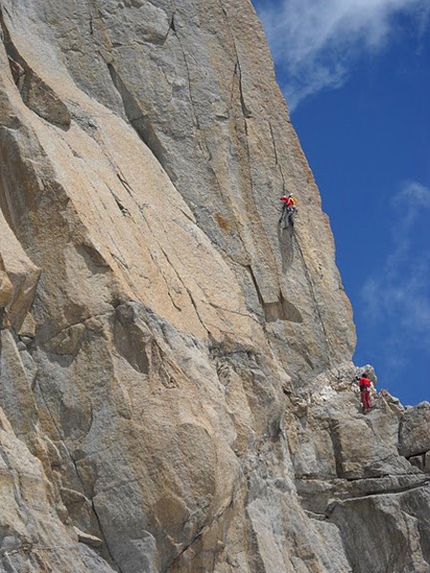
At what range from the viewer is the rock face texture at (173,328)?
1136 inches

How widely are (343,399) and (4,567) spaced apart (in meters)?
13.2

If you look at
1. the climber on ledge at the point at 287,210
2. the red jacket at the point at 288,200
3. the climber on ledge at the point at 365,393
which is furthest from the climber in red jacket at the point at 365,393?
the red jacket at the point at 288,200

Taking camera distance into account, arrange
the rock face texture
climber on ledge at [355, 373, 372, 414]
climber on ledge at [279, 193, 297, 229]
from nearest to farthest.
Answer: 1. the rock face texture
2. climber on ledge at [355, 373, 372, 414]
3. climber on ledge at [279, 193, 297, 229]

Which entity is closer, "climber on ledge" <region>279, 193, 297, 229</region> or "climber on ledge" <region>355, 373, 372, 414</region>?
"climber on ledge" <region>355, 373, 372, 414</region>

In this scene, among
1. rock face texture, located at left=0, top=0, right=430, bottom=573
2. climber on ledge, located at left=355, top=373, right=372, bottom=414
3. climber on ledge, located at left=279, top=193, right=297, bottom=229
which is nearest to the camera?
rock face texture, located at left=0, top=0, right=430, bottom=573

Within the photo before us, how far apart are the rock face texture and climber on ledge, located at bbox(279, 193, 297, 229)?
235 millimetres

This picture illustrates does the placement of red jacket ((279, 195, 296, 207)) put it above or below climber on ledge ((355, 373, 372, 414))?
above

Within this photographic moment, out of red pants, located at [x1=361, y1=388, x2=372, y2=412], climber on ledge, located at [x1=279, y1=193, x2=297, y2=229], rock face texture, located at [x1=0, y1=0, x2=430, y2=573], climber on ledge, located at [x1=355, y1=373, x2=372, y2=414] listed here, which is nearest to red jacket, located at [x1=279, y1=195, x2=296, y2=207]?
climber on ledge, located at [x1=279, y1=193, x2=297, y2=229]

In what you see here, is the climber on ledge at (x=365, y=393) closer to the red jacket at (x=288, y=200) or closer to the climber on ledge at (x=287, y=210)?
the climber on ledge at (x=287, y=210)

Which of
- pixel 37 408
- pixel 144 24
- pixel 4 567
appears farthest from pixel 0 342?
pixel 144 24

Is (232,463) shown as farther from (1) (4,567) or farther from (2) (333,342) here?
(2) (333,342)

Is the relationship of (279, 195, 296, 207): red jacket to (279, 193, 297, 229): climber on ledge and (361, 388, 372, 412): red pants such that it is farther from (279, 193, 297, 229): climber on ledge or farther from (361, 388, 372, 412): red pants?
(361, 388, 372, 412): red pants

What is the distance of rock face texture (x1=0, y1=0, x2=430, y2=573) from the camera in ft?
94.7

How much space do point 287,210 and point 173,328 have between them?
9411 millimetres
